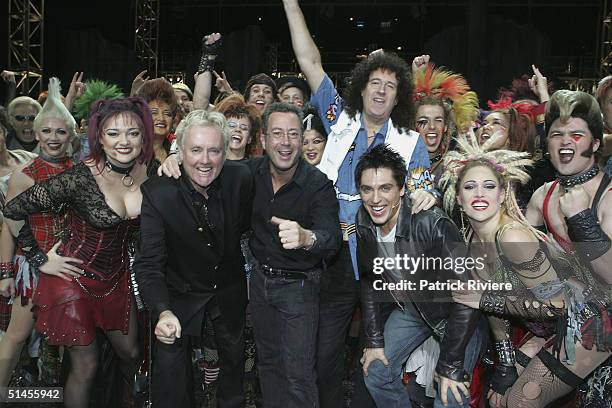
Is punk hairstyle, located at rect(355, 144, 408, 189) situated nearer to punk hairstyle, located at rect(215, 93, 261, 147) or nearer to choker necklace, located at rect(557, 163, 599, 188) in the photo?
choker necklace, located at rect(557, 163, 599, 188)

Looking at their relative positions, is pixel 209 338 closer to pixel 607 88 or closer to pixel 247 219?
pixel 247 219

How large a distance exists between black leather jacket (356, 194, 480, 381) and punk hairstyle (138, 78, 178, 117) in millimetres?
1785

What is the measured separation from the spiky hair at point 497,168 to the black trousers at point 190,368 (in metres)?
1.31

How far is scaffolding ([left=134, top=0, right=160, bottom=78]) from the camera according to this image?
12945 millimetres

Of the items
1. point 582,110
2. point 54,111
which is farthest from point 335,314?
point 54,111

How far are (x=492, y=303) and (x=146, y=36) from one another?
11.8m

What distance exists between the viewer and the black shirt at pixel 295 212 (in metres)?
3.32

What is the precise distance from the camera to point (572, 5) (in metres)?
12.7

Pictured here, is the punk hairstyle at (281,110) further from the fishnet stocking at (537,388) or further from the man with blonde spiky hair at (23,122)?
the man with blonde spiky hair at (23,122)

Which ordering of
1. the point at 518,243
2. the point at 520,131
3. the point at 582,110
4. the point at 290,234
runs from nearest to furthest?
the point at 290,234
the point at 518,243
the point at 582,110
the point at 520,131

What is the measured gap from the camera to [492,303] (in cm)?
317

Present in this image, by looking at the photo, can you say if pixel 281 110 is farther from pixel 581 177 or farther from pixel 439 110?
pixel 581 177

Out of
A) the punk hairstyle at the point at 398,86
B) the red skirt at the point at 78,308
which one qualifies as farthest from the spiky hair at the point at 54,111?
the punk hairstyle at the point at 398,86

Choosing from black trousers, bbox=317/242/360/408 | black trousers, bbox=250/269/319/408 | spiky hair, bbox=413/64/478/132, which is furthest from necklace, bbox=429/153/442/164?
black trousers, bbox=250/269/319/408
